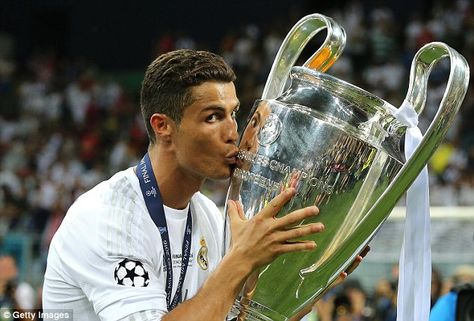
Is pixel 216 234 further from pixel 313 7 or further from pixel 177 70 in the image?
pixel 313 7

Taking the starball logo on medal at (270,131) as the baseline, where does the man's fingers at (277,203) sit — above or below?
below

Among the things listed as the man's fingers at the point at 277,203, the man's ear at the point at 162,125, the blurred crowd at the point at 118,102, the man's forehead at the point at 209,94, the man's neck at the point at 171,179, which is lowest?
the man's fingers at the point at 277,203

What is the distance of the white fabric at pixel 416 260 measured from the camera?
2.63 metres

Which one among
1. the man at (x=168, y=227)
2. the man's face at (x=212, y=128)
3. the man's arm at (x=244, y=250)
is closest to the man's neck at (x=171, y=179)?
the man at (x=168, y=227)

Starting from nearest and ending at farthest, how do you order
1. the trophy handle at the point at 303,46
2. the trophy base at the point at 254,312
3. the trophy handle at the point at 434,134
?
the trophy handle at the point at 434,134
the trophy base at the point at 254,312
the trophy handle at the point at 303,46

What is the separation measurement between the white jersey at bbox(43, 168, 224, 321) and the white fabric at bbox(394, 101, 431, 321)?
0.55 metres

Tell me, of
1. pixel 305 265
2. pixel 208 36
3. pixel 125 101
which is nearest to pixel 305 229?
pixel 305 265

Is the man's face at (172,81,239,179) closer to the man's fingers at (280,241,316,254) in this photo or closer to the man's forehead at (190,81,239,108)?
the man's forehead at (190,81,239,108)

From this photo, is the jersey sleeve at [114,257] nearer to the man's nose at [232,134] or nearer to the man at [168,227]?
the man at [168,227]

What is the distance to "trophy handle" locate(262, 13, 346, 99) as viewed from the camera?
2.74 metres

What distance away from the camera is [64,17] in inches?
725

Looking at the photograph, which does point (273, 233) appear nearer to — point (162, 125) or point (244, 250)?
point (244, 250)

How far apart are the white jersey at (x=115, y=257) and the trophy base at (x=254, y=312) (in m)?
0.19

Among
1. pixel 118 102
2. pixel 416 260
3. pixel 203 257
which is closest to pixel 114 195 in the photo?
pixel 203 257
